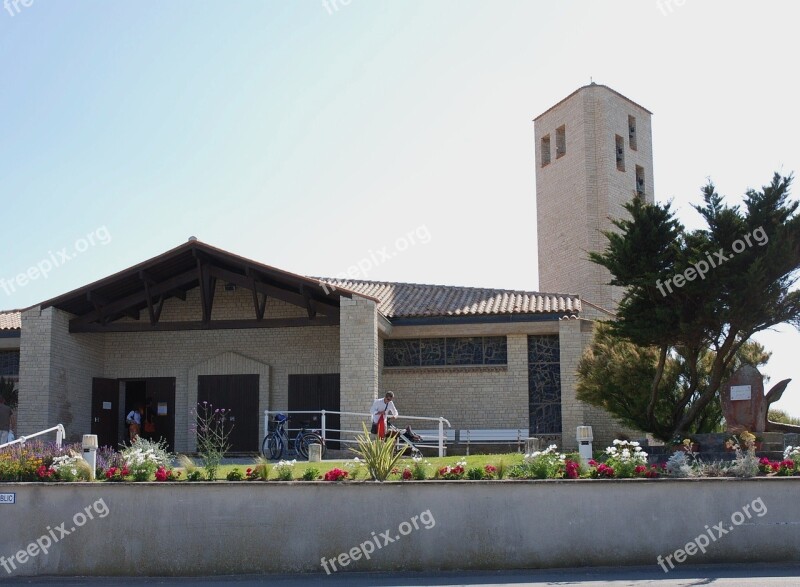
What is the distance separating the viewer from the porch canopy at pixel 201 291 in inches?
760

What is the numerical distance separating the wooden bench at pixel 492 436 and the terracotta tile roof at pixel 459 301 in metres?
2.82

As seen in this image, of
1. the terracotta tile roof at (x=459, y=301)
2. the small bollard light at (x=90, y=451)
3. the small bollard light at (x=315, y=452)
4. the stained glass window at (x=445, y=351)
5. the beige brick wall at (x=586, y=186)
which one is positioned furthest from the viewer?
the beige brick wall at (x=586, y=186)

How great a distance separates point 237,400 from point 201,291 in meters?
3.33

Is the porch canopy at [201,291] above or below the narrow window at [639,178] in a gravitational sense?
below

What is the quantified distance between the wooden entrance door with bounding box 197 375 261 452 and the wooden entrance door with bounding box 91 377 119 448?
2423mm

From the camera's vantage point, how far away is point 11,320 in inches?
906

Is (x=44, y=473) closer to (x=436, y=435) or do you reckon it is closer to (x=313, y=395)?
(x=436, y=435)

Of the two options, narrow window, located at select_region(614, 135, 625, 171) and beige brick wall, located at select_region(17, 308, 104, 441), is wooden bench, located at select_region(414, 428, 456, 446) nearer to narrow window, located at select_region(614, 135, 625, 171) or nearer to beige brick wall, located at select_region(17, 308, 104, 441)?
beige brick wall, located at select_region(17, 308, 104, 441)

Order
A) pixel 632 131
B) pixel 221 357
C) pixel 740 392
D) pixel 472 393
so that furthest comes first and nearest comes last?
1. pixel 632 131
2. pixel 221 357
3. pixel 472 393
4. pixel 740 392

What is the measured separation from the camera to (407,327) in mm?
20906

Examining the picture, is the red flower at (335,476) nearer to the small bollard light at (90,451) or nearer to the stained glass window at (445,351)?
the small bollard light at (90,451)

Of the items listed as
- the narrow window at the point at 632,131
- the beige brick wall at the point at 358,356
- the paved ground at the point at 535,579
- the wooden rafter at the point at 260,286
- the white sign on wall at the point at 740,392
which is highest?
the narrow window at the point at 632,131

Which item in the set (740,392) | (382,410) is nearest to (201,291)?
(382,410)

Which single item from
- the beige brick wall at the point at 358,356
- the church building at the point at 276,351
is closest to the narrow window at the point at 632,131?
the church building at the point at 276,351
